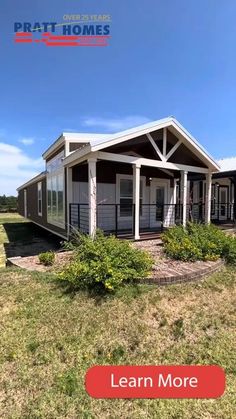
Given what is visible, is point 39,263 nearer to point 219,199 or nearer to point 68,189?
point 68,189

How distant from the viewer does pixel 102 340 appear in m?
3.38

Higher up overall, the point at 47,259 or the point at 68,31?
the point at 68,31

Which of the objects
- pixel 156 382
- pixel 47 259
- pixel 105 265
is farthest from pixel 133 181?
pixel 156 382

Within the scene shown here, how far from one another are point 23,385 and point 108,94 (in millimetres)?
10910

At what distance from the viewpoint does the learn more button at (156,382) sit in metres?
2.64

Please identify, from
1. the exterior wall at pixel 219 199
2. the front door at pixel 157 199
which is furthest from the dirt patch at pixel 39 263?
the exterior wall at pixel 219 199

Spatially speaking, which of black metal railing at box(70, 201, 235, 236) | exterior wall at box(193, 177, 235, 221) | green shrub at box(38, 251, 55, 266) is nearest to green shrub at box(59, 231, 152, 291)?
green shrub at box(38, 251, 55, 266)

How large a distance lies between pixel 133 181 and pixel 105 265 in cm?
435

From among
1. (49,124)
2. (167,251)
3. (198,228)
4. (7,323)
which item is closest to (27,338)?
(7,323)

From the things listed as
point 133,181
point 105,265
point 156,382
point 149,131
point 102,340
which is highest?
point 149,131

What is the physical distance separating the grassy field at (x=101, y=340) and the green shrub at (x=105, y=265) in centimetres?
27

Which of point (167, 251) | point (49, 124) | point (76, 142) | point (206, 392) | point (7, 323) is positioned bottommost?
point (206, 392)

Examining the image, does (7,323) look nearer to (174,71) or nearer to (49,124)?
(174,71)

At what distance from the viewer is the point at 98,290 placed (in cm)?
448
